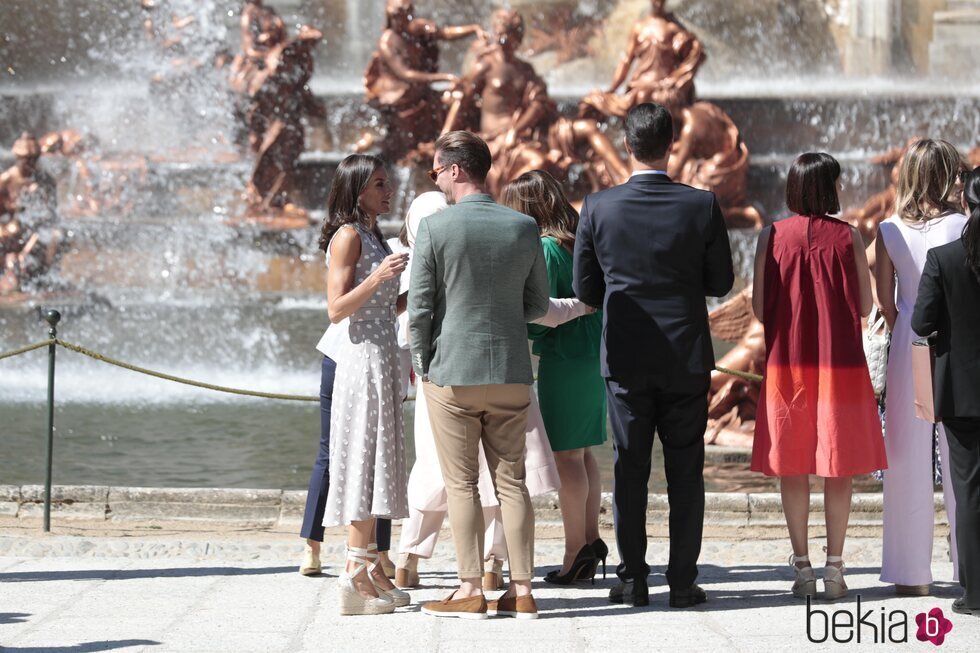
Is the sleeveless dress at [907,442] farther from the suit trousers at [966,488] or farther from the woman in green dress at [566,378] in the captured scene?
the woman in green dress at [566,378]

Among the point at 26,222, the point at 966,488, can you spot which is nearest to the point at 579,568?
the point at 966,488

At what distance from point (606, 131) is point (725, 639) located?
1353 centimetres

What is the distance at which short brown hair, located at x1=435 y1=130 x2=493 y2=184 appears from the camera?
477cm

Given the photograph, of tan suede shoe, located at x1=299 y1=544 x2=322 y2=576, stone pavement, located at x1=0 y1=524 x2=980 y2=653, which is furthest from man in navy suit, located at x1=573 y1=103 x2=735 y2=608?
tan suede shoe, located at x1=299 y1=544 x2=322 y2=576

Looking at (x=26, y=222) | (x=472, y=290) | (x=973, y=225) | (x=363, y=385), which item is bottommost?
(x=363, y=385)

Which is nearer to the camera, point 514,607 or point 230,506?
point 514,607

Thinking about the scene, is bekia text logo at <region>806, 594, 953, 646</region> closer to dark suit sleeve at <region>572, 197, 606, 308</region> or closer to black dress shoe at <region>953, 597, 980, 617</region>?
black dress shoe at <region>953, 597, 980, 617</region>

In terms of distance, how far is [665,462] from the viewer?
16.2 ft

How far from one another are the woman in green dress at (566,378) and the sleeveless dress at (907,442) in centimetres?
109

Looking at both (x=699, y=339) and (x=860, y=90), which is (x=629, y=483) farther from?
(x=860, y=90)

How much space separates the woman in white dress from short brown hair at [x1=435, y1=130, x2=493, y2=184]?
154 cm

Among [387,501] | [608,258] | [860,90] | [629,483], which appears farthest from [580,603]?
[860,90]

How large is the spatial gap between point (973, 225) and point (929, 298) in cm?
30

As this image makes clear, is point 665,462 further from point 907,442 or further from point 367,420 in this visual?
point 367,420
